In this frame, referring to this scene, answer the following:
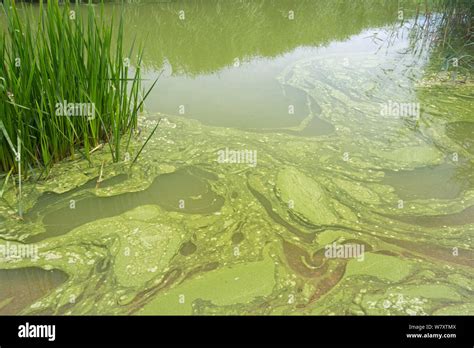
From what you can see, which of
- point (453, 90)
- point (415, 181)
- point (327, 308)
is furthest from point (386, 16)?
point (327, 308)

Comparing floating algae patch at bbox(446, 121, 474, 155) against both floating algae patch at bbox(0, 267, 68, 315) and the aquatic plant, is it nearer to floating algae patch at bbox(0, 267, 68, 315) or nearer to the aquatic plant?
the aquatic plant

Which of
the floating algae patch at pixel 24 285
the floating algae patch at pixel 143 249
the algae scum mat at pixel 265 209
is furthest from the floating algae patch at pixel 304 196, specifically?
the floating algae patch at pixel 24 285

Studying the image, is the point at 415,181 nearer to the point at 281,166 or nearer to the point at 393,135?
the point at 393,135

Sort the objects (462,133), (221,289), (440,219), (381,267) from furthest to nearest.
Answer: (462,133), (440,219), (381,267), (221,289)

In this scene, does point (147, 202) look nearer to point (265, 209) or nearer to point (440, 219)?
point (265, 209)

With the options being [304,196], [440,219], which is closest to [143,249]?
[304,196]

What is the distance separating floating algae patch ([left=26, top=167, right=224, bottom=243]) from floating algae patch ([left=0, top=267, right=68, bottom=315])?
239 millimetres

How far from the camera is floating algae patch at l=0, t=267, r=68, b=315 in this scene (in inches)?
58.0

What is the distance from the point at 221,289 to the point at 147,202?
76 centimetres

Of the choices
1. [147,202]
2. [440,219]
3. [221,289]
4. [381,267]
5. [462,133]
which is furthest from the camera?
[462,133]

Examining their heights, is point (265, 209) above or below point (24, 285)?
above

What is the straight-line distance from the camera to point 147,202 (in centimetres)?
210
